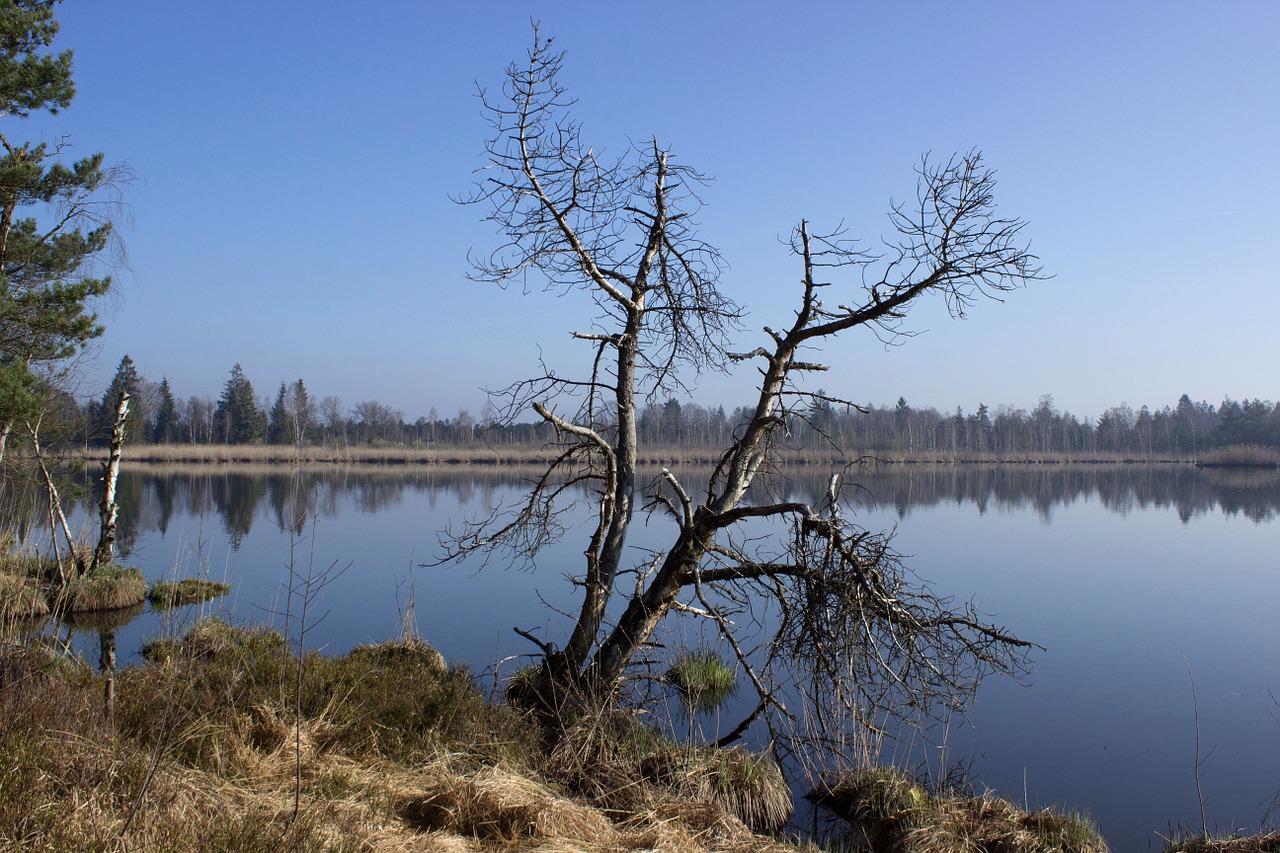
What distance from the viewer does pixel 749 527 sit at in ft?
78.5

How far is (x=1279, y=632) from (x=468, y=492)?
122 ft

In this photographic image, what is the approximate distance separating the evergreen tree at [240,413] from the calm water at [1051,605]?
130 ft

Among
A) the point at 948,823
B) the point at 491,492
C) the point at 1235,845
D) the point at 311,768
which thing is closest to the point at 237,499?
the point at 491,492

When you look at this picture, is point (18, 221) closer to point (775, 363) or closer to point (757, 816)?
point (775, 363)

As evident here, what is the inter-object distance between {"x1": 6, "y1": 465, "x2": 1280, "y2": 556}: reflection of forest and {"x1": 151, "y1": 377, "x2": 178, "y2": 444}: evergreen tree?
17.6 m

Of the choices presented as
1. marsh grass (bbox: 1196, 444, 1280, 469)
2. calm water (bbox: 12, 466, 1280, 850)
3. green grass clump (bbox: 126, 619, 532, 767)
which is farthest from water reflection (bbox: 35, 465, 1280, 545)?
marsh grass (bbox: 1196, 444, 1280, 469)

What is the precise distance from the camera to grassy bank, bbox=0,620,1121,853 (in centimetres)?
410

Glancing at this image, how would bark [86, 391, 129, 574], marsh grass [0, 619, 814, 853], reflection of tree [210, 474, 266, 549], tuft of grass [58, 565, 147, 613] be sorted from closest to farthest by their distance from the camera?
marsh grass [0, 619, 814, 853] → bark [86, 391, 129, 574] → tuft of grass [58, 565, 147, 613] → reflection of tree [210, 474, 266, 549]

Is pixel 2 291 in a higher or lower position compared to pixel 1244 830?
higher

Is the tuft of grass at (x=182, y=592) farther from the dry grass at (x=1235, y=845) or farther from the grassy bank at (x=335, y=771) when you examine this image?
the dry grass at (x=1235, y=845)

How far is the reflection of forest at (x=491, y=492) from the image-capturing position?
34625mm

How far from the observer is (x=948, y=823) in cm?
674

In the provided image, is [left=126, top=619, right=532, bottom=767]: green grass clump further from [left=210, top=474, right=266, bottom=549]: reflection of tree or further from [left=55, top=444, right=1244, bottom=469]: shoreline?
[left=55, top=444, right=1244, bottom=469]: shoreline

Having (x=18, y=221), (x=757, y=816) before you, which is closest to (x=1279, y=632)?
(x=757, y=816)
